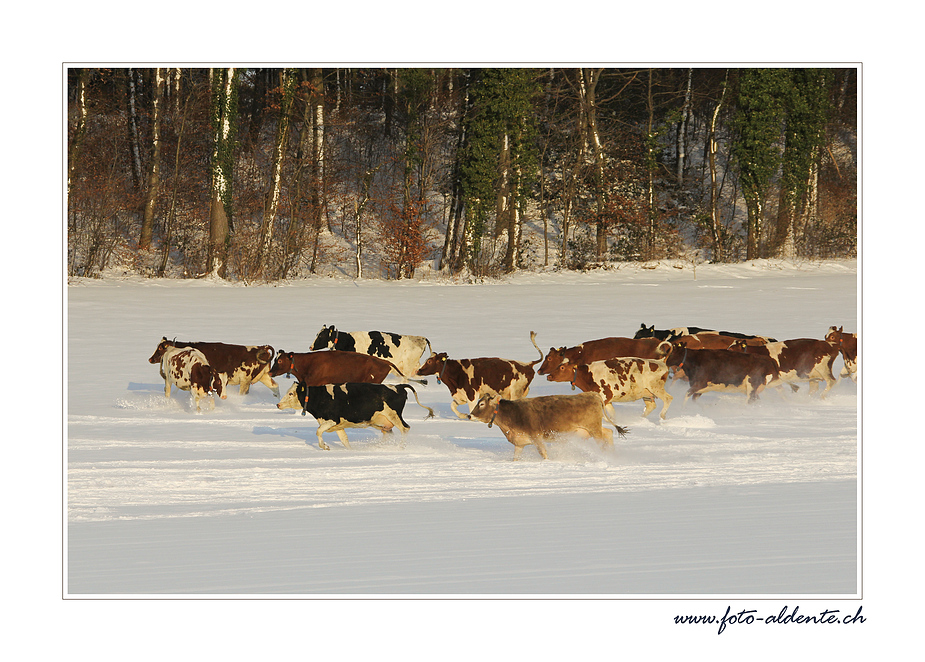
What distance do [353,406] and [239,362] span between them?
293 centimetres

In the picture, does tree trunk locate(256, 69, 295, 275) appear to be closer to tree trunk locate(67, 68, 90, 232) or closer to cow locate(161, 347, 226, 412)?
tree trunk locate(67, 68, 90, 232)

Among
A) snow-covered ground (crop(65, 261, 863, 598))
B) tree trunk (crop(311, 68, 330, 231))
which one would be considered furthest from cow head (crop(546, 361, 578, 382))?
tree trunk (crop(311, 68, 330, 231))

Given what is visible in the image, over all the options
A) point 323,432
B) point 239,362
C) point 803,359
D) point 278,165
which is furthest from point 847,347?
point 278,165

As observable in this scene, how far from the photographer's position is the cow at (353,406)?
306 inches

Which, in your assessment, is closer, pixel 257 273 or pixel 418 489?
pixel 418 489

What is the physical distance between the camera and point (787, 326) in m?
15.5

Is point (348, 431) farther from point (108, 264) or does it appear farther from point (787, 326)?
point (108, 264)

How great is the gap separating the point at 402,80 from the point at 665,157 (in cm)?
1147

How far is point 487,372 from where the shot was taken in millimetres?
9430

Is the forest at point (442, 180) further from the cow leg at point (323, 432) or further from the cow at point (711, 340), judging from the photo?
the cow leg at point (323, 432)

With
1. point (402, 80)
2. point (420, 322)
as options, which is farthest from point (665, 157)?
point (420, 322)

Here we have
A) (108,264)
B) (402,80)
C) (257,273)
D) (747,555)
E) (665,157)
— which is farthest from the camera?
(665,157)

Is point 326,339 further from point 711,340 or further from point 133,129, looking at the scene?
point 133,129

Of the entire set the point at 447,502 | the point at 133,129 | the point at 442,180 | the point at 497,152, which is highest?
the point at 133,129
